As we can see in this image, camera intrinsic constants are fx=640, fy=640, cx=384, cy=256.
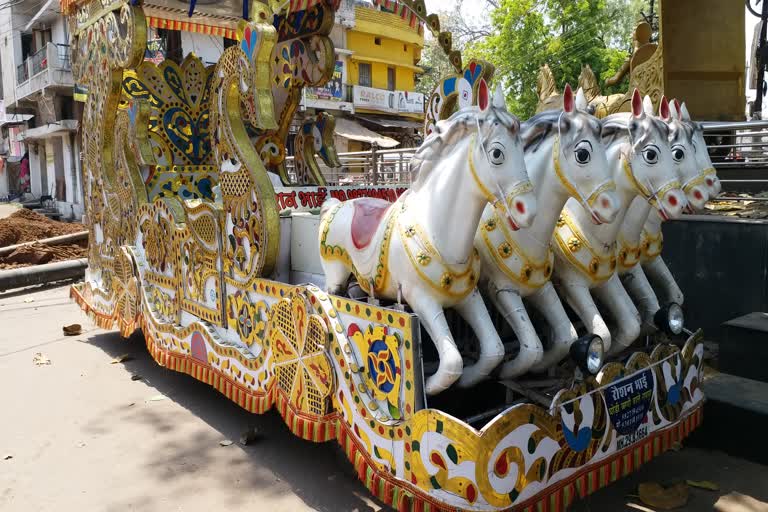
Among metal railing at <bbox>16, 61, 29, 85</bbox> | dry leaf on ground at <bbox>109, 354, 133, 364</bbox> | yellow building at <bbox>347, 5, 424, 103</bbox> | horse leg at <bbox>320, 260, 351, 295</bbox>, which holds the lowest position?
dry leaf on ground at <bbox>109, 354, 133, 364</bbox>

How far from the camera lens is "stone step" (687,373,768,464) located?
141 inches

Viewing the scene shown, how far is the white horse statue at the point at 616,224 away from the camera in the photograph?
2.87 metres

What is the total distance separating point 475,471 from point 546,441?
1.21 feet

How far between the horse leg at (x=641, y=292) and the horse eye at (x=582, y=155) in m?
1.27

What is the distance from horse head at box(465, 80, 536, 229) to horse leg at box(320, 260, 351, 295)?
1.02m

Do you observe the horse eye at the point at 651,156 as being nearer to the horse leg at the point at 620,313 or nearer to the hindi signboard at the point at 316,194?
the horse leg at the point at 620,313

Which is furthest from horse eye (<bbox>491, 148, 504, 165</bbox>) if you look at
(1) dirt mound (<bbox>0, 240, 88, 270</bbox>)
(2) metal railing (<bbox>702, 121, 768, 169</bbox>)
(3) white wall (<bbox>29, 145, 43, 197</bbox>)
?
(3) white wall (<bbox>29, 145, 43, 197</bbox>)

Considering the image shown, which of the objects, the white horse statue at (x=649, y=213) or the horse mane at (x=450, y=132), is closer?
the horse mane at (x=450, y=132)

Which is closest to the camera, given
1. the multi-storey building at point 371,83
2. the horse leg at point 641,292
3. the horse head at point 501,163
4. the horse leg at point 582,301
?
the horse head at point 501,163

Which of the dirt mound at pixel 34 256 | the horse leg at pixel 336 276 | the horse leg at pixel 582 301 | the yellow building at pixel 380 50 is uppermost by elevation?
the yellow building at pixel 380 50

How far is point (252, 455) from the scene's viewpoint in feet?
12.4

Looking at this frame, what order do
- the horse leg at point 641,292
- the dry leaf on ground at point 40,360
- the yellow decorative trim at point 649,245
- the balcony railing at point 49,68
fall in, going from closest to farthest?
the horse leg at point 641,292 < the yellow decorative trim at point 649,245 < the dry leaf on ground at point 40,360 < the balcony railing at point 49,68

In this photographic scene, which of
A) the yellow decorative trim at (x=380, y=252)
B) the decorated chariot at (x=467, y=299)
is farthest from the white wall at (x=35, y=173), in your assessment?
the yellow decorative trim at (x=380, y=252)

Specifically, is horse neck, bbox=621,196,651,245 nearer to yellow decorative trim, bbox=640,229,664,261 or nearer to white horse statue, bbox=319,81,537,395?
yellow decorative trim, bbox=640,229,664,261
